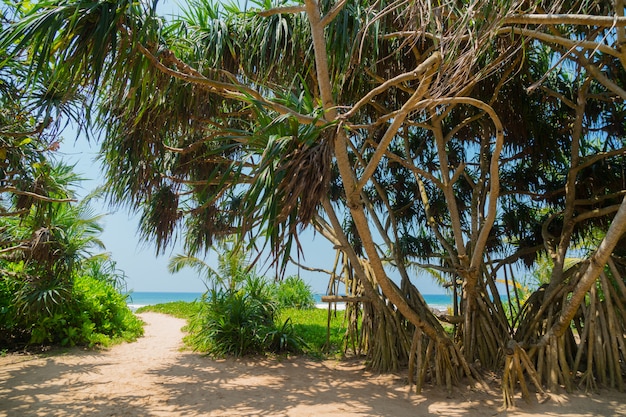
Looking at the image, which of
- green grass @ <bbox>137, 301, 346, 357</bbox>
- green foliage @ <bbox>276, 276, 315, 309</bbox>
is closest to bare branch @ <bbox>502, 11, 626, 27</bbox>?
green grass @ <bbox>137, 301, 346, 357</bbox>

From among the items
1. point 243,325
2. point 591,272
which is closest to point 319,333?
point 243,325

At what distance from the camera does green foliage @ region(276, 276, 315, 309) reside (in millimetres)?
11430

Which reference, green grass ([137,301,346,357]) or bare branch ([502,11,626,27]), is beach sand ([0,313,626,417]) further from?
bare branch ([502,11,626,27])

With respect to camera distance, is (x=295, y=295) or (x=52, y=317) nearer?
(x=52, y=317)

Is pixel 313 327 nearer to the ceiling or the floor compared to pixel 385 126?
nearer to the floor

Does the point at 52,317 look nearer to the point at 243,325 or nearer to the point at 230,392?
the point at 243,325

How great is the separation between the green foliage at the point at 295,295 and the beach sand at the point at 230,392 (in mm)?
5901

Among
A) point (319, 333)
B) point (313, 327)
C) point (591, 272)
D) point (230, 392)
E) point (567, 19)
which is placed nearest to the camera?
point (567, 19)

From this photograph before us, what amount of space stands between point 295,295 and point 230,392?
24.3 ft

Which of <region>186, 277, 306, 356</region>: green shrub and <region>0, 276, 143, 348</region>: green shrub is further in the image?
<region>0, 276, 143, 348</region>: green shrub

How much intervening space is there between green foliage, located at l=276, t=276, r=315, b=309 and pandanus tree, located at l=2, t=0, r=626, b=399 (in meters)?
5.33

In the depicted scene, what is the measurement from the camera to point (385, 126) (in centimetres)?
578

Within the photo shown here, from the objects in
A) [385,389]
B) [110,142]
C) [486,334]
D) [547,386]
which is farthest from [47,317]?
[547,386]

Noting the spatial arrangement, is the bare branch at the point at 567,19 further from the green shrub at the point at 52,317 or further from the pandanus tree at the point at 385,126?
the green shrub at the point at 52,317
